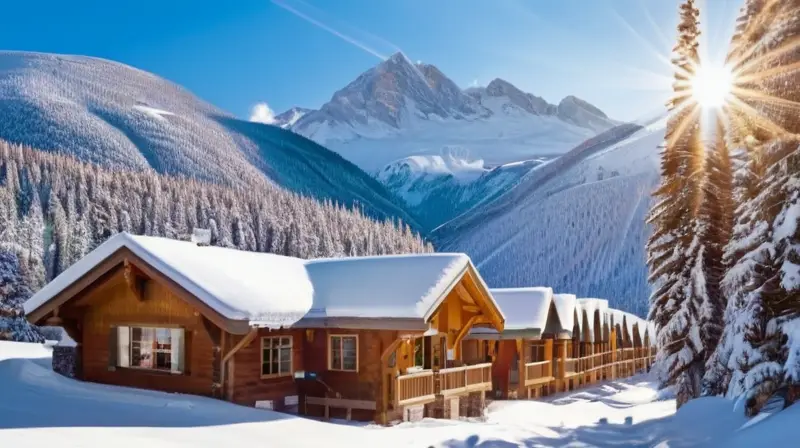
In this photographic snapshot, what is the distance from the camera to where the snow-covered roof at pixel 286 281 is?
18828 millimetres

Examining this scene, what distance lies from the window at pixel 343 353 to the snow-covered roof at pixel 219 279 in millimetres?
1501

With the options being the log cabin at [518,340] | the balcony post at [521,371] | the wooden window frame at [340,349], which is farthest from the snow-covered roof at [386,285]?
the balcony post at [521,371]

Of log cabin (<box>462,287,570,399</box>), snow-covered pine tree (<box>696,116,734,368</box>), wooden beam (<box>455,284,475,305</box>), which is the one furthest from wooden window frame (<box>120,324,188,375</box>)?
snow-covered pine tree (<box>696,116,734,368</box>)

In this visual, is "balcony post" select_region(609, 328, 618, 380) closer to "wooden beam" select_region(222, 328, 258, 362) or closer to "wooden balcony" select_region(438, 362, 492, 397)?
"wooden balcony" select_region(438, 362, 492, 397)

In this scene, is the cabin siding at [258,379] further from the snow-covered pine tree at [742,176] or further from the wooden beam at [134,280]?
the snow-covered pine tree at [742,176]

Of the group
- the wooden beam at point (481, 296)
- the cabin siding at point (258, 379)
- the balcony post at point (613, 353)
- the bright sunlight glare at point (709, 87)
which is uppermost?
the bright sunlight glare at point (709, 87)

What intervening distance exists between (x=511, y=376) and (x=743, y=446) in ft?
78.1

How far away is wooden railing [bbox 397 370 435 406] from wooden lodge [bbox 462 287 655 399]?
28.5 ft

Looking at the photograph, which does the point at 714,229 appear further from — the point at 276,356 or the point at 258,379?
Result: the point at 258,379

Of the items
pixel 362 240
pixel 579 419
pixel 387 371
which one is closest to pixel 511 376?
pixel 579 419

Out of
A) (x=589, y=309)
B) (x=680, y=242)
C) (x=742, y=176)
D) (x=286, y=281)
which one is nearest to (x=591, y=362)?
(x=589, y=309)

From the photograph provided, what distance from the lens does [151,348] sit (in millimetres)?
20672

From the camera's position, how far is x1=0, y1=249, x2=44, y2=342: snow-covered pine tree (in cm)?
4950

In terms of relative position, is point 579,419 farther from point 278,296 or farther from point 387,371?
point 278,296
